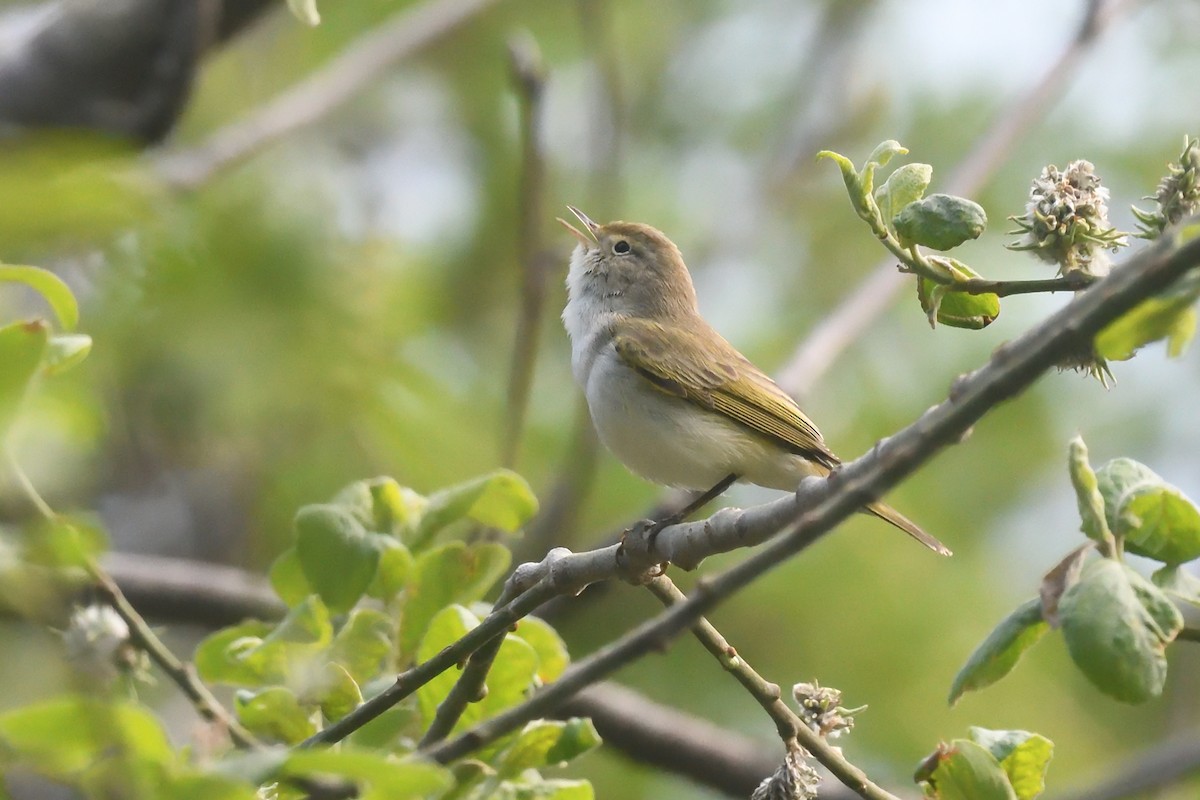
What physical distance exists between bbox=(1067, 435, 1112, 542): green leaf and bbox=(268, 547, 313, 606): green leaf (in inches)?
47.6

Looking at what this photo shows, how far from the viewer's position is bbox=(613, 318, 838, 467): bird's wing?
354cm

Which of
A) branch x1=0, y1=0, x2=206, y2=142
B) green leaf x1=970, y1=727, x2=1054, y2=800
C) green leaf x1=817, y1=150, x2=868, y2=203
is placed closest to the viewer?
green leaf x1=817, y1=150, x2=868, y2=203

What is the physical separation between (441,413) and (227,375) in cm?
79

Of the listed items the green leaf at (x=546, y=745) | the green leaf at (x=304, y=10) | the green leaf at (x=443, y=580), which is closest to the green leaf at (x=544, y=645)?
the green leaf at (x=443, y=580)

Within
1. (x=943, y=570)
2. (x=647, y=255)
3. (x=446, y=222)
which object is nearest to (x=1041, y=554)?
(x=943, y=570)

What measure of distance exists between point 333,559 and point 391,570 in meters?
0.13

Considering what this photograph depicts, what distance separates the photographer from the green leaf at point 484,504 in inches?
83.4

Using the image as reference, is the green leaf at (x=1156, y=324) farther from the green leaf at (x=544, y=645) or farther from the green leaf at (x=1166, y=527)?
the green leaf at (x=544, y=645)

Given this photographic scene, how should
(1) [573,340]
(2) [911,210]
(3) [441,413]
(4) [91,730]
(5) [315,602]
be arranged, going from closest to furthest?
(4) [91,730] → (2) [911,210] → (5) [315,602] → (1) [573,340] → (3) [441,413]

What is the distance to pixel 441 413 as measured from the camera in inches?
181

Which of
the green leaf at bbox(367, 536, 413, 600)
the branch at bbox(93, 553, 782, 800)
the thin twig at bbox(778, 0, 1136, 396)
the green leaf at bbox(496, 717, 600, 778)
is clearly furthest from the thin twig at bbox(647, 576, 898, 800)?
the thin twig at bbox(778, 0, 1136, 396)

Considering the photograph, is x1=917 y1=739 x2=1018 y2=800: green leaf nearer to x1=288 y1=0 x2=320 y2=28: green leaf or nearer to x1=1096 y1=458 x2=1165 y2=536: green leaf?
x1=1096 y1=458 x2=1165 y2=536: green leaf

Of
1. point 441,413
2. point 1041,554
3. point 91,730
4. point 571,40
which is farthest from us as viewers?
point 571,40

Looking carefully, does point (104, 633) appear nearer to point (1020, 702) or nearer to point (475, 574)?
point (475, 574)
